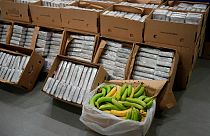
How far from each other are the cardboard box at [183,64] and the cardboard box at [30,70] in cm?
129

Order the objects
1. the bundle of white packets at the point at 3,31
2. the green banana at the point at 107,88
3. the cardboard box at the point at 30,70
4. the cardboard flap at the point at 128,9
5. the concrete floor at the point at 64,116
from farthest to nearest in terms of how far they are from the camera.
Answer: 1. the bundle of white packets at the point at 3,31
2. the cardboard flap at the point at 128,9
3. the cardboard box at the point at 30,70
4. the green banana at the point at 107,88
5. the concrete floor at the point at 64,116

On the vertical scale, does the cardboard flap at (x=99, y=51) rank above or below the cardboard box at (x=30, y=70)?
above

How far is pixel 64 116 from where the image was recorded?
2.36 metres

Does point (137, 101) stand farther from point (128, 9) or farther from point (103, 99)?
point (128, 9)

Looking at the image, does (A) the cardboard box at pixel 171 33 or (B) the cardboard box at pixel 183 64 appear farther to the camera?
(B) the cardboard box at pixel 183 64

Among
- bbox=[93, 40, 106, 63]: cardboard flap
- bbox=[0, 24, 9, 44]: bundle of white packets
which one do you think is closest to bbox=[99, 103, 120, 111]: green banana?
bbox=[93, 40, 106, 63]: cardboard flap

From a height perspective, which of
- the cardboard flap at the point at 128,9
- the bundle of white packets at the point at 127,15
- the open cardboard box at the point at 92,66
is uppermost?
the cardboard flap at the point at 128,9

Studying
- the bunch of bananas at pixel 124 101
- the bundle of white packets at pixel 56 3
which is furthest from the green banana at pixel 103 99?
the bundle of white packets at pixel 56 3

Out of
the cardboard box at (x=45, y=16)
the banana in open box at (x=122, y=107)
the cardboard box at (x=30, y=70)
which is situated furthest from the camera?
the cardboard box at (x=45, y=16)

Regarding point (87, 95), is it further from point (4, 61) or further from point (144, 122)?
point (4, 61)

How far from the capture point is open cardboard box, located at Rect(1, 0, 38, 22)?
3211mm

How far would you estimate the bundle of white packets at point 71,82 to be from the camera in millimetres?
2357

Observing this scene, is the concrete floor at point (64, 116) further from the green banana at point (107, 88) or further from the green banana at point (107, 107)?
the green banana at point (107, 88)

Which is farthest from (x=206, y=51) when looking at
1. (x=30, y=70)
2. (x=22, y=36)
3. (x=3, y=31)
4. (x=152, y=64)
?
(x=3, y=31)
